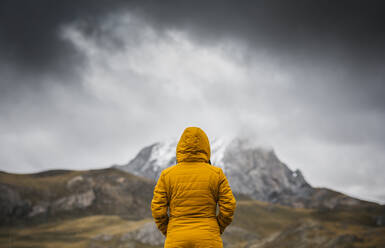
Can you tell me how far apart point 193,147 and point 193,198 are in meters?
0.79

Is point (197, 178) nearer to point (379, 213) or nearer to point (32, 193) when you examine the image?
point (32, 193)

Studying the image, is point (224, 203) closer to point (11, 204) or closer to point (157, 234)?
point (157, 234)

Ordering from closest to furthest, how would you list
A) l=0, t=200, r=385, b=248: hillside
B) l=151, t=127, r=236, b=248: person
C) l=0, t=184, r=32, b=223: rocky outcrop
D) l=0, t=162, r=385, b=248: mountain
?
l=151, t=127, r=236, b=248: person
l=0, t=200, r=385, b=248: hillside
l=0, t=162, r=385, b=248: mountain
l=0, t=184, r=32, b=223: rocky outcrop

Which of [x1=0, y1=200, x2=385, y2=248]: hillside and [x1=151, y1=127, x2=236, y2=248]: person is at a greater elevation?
[x1=151, y1=127, x2=236, y2=248]: person

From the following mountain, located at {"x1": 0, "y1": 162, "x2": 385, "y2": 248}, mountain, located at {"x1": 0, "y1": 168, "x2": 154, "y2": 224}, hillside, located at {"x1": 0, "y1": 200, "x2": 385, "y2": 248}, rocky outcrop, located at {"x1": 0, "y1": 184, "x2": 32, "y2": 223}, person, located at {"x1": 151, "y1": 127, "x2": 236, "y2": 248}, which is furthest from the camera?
mountain, located at {"x1": 0, "y1": 168, "x2": 154, "y2": 224}

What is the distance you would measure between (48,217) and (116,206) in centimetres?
2138

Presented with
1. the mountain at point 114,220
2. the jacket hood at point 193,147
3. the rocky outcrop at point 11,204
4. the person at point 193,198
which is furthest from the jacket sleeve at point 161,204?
the rocky outcrop at point 11,204

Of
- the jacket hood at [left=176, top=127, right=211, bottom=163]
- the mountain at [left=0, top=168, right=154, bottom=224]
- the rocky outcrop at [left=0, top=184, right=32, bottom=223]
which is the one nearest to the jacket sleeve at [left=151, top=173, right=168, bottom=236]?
the jacket hood at [left=176, top=127, right=211, bottom=163]

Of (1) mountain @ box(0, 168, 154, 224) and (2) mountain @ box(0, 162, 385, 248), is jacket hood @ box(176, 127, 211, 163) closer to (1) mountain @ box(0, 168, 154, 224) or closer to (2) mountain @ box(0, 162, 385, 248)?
(2) mountain @ box(0, 162, 385, 248)

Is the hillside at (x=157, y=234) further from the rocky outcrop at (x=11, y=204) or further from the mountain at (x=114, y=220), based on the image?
the rocky outcrop at (x=11, y=204)

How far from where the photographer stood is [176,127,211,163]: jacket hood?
186 inches

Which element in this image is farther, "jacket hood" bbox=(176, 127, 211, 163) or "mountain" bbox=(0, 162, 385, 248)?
"mountain" bbox=(0, 162, 385, 248)

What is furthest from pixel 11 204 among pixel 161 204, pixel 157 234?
pixel 161 204

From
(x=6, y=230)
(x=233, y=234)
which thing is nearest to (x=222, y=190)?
(x=233, y=234)
